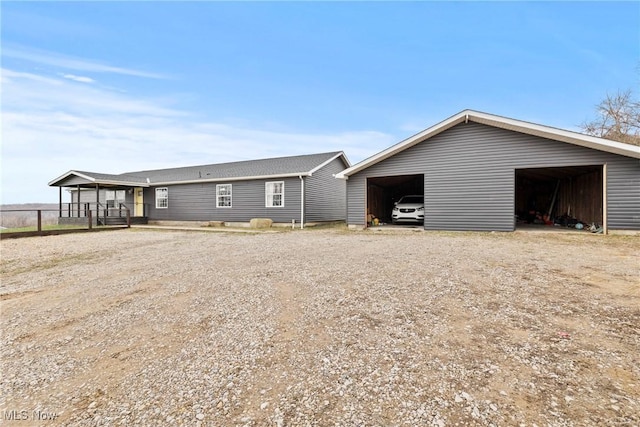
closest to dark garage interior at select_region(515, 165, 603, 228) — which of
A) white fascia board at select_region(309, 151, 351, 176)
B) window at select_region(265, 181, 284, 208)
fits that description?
white fascia board at select_region(309, 151, 351, 176)

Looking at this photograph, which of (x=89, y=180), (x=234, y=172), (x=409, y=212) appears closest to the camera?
(x=409, y=212)

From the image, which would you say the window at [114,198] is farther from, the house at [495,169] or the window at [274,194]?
the house at [495,169]

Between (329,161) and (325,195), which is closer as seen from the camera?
(329,161)

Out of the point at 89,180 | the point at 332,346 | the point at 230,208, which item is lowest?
the point at 332,346

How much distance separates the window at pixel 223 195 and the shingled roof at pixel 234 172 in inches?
21.3

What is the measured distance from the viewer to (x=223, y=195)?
18.7 metres

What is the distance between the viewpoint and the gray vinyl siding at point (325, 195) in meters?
16.9

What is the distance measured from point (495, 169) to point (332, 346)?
11704 mm

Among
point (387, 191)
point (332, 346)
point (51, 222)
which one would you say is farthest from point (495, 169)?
point (51, 222)

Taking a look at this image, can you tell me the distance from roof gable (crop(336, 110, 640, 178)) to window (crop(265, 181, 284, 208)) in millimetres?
4584

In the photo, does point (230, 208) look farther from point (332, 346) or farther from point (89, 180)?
point (332, 346)

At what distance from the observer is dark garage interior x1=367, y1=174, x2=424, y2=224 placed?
1608 centimetres

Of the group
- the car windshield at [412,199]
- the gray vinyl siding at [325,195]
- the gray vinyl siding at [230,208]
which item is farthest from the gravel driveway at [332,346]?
→ the gray vinyl siding at [325,195]

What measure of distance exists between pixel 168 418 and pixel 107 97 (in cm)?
1697
